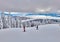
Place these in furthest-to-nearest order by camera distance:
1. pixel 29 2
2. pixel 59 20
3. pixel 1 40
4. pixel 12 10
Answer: pixel 59 20 < pixel 12 10 < pixel 29 2 < pixel 1 40

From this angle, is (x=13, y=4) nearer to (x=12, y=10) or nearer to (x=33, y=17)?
(x=12, y=10)

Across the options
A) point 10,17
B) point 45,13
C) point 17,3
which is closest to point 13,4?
point 17,3

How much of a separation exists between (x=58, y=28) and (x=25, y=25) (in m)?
0.68

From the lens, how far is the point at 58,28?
2414 millimetres

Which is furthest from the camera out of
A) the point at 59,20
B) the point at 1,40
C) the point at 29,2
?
the point at 59,20

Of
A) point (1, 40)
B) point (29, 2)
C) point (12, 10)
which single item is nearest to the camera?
point (1, 40)

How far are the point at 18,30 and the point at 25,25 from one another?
17 centimetres

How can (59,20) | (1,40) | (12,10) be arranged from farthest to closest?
(59,20) < (12,10) < (1,40)

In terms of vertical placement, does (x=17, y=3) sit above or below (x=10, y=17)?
above

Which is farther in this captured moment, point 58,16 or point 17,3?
point 58,16

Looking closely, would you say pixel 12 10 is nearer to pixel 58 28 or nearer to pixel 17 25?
pixel 17 25

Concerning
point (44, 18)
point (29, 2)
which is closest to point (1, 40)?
point (29, 2)

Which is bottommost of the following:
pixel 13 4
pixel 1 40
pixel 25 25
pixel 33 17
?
pixel 1 40

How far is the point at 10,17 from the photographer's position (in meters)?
2.20
